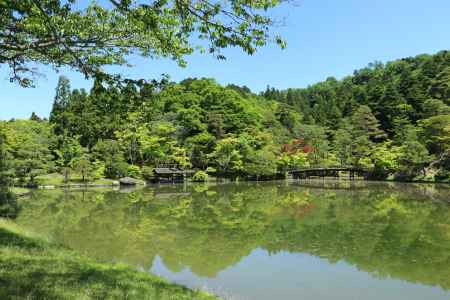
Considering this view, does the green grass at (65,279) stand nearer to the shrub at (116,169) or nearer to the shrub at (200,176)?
the shrub at (116,169)

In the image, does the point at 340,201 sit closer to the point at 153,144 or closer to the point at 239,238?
the point at 239,238

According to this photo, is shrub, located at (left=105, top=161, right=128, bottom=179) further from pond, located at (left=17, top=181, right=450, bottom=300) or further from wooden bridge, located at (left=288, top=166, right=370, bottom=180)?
wooden bridge, located at (left=288, top=166, right=370, bottom=180)

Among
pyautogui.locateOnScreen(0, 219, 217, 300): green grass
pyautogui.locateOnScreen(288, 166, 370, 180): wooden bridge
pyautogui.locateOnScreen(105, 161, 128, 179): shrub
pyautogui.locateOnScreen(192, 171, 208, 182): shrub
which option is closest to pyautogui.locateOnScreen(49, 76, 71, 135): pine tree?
pyautogui.locateOnScreen(105, 161, 128, 179): shrub

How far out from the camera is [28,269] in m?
4.88

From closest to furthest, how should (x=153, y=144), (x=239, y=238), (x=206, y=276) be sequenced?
(x=206, y=276) → (x=239, y=238) → (x=153, y=144)

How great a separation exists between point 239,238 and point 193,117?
27456mm

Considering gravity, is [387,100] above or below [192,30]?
above

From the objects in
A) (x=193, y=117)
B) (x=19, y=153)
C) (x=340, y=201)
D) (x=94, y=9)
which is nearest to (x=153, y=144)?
(x=193, y=117)

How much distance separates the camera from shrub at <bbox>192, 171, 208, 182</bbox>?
33.3 meters

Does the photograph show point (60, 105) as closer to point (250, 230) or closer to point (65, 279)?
point (250, 230)

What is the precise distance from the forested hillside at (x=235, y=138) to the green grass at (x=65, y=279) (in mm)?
19140

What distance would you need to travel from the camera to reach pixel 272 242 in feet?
34.1

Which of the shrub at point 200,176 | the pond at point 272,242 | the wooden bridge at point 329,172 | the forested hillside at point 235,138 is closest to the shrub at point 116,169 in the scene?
the forested hillside at point 235,138

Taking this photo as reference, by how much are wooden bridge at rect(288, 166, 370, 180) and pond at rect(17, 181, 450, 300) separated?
54.6 ft
